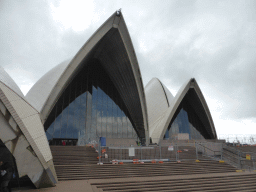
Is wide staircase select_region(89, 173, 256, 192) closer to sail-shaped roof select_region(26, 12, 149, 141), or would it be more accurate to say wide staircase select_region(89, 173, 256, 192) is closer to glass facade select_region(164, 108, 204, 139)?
sail-shaped roof select_region(26, 12, 149, 141)

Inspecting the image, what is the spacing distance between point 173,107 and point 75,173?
55.5ft

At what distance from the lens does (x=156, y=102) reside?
99.3 ft

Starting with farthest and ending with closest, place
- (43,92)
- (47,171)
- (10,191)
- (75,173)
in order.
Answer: (43,92), (75,173), (47,171), (10,191)

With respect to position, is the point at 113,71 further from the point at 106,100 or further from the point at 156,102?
the point at 156,102

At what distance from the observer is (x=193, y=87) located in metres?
24.7

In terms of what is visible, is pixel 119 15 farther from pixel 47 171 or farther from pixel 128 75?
pixel 47 171

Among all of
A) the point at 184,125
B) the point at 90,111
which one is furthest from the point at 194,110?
the point at 90,111

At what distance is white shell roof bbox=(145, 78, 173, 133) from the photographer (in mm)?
28081

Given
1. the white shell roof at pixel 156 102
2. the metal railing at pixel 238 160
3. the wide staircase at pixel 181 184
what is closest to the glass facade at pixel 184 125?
the white shell roof at pixel 156 102

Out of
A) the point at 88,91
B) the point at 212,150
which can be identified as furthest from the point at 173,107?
the point at 88,91

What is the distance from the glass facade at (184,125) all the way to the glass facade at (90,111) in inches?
276

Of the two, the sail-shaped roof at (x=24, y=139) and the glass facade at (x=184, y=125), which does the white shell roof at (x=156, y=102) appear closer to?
the glass facade at (x=184, y=125)

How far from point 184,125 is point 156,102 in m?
5.77

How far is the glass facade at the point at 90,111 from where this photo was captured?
1948 centimetres
